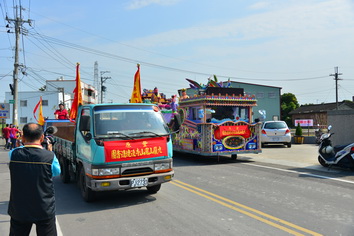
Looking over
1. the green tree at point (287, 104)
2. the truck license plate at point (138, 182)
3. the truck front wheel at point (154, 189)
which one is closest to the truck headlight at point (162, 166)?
the truck license plate at point (138, 182)

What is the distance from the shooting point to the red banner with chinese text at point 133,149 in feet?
20.8

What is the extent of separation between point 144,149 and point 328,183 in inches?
196

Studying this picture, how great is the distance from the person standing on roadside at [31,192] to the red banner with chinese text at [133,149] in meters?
2.87

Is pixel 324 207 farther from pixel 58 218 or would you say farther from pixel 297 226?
pixel 58 218

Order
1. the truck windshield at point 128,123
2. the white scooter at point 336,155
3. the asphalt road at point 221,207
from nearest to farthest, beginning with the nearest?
the asphalt road at point 221,207 < the truck windshield at point 128,123 < the white scooter at point 336,155

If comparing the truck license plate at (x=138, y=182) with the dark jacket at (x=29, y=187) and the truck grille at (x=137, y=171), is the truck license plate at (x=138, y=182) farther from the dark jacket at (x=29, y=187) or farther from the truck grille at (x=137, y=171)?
the dark jacket at (x=29, y=187)

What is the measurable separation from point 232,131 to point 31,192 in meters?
9.98

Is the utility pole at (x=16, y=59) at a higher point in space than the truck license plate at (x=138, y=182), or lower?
higher

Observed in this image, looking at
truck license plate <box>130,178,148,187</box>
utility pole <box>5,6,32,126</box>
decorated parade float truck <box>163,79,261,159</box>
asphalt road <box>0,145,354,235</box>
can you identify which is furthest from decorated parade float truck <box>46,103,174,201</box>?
utility pole <box>5,6,32,126</box>

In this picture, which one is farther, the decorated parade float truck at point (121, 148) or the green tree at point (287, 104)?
the green tree at point (287, 104)

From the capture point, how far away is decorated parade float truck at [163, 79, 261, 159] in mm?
12461

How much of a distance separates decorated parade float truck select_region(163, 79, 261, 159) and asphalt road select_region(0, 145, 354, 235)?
8.80ft

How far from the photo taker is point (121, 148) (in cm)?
640

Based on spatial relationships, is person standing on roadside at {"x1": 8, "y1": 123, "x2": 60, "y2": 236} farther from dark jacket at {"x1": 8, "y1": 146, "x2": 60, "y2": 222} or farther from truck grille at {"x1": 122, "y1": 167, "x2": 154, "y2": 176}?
truck grille at {"x1": 122, "y1": 167, "x2": 154, "y2": 176}
